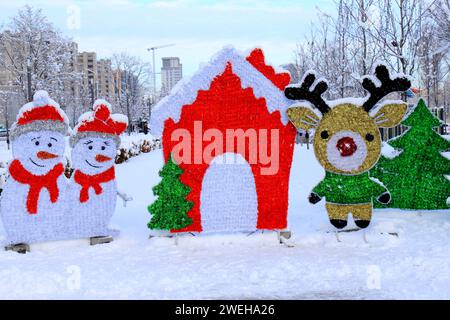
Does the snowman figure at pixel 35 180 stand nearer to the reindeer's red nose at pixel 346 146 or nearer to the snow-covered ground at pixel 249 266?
the snow-covered ground at pixel 249 266

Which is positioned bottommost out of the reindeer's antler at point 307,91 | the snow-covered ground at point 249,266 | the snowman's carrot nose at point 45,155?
the snow-covered ground at point 249,266

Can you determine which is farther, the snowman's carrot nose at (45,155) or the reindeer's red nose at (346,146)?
the reindeer's red nose at (346,146)

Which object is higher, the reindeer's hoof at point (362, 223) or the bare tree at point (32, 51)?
the bare tree at point (32, 51)

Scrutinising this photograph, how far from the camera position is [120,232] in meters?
7.37

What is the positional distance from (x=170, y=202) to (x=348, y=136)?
255cm

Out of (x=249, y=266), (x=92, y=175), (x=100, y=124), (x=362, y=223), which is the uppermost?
(x=100, y=124)

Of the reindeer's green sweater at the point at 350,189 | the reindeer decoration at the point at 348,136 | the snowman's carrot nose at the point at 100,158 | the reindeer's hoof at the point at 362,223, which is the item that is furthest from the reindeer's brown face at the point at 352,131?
the snowman's carrot nose at the point at 100,158

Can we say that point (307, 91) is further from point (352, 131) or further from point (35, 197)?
point (35, 197)

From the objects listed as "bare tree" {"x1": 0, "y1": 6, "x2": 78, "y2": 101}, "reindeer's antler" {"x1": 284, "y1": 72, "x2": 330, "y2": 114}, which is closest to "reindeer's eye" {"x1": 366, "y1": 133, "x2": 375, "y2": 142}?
"reindeer's antler" {"x1": 284, "y1": 72, "x2": 330, "y2": 114}

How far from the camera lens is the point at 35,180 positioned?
6738 mm

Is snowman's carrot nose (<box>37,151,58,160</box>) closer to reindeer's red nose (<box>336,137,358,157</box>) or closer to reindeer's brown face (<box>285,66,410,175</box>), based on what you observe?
reindeer's brown face (<box>285,66,410,175</box>)

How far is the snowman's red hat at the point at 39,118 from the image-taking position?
263 inches

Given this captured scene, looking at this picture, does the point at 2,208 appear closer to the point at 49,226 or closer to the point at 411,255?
the point at 49,226

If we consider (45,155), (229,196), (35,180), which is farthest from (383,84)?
(35,180)
